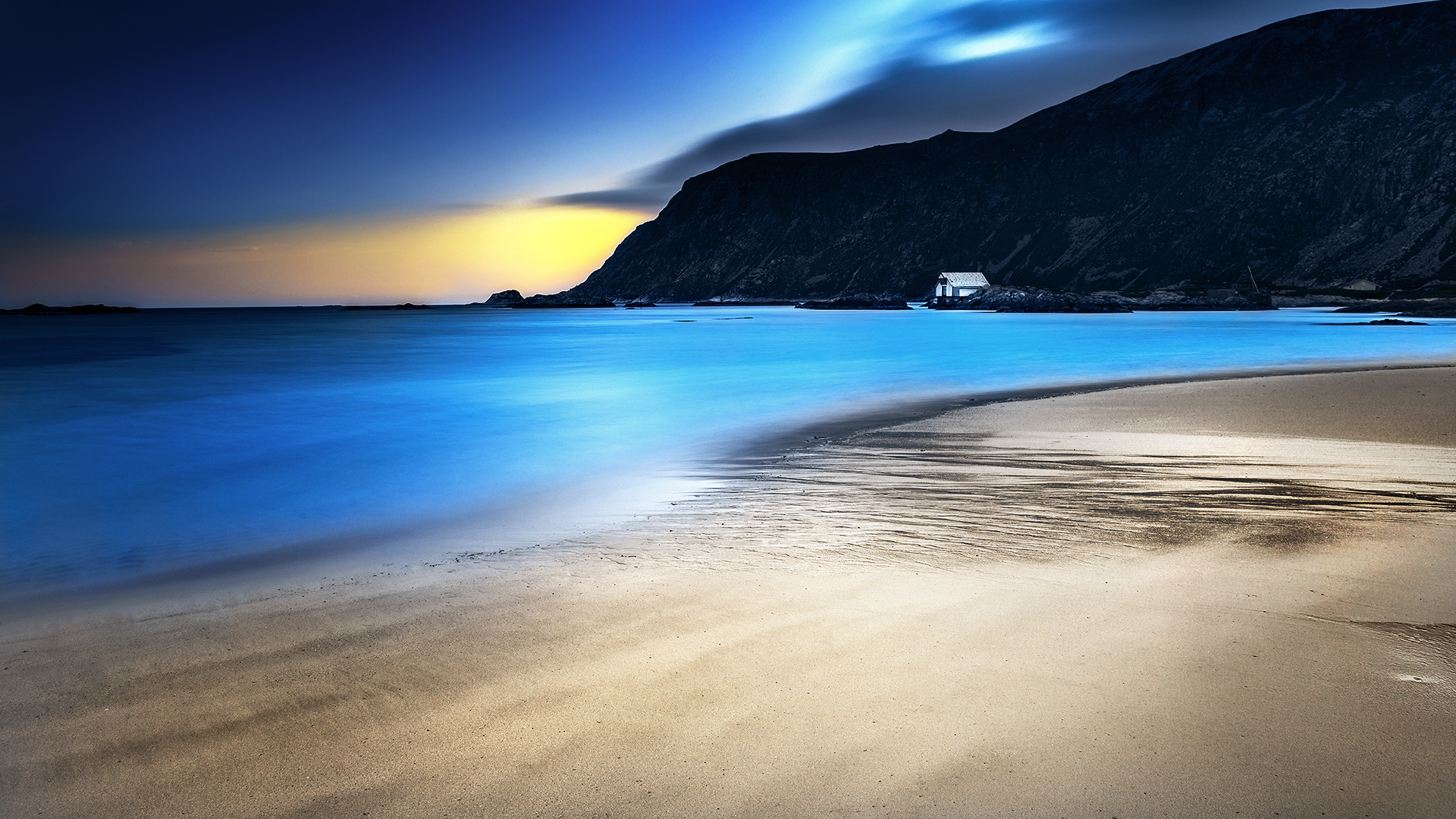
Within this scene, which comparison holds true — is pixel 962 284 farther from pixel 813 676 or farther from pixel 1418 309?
pixel 813 676

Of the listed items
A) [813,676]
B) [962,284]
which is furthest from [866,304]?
[813,676]

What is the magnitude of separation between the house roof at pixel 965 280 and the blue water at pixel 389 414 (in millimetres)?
73194

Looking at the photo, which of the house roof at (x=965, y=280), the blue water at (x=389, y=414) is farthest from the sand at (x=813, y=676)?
the house roof at (x=965, y=280)

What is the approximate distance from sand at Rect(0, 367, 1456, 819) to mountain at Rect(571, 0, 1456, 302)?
103 m

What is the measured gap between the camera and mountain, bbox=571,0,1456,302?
97.8 metres

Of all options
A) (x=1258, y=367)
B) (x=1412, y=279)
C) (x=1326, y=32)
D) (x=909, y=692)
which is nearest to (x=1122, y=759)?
(x=909, y=692)

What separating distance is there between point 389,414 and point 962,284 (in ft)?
357

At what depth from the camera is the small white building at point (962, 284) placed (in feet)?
375

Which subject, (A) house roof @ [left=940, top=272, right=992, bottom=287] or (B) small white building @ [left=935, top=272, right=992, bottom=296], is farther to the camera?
(A) house roof @ [left=940, top=272, right=992, bottom=287]

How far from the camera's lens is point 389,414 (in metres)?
16.9

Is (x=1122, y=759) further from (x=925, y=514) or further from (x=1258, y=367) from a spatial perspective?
(x=1258, y=367)

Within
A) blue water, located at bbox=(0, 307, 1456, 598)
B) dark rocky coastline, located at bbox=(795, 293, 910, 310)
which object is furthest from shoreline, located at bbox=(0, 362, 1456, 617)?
dark rocky coastline, located at bbox=(795, 293, 910, 310)

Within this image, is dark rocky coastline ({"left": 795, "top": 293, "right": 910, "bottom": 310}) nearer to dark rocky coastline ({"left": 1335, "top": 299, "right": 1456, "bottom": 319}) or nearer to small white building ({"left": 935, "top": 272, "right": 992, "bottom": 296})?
small white building ({"left": 935, "top": 272, "right": 992, "bottom": 296})

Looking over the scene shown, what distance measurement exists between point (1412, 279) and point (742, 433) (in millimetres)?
103150
